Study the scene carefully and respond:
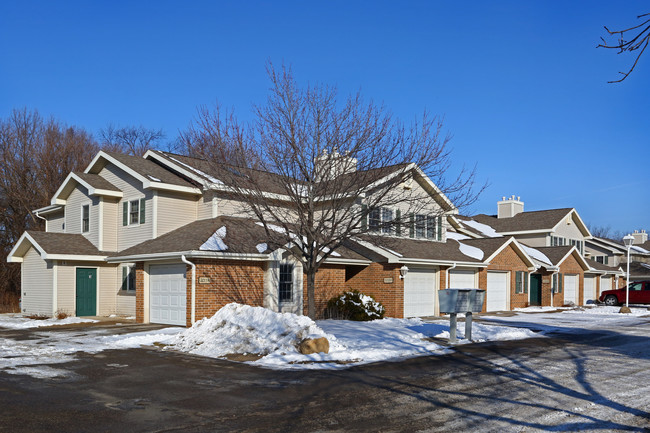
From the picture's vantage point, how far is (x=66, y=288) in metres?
25.9

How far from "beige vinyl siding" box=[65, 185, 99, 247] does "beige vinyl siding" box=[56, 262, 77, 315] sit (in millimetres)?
1645

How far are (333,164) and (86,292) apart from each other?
45.4 ft

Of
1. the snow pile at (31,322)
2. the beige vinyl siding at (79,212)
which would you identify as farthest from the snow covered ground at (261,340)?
the beige vinyl siding at (79,212)

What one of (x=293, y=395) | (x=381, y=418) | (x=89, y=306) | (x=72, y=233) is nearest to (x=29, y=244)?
(x=72, y=233)

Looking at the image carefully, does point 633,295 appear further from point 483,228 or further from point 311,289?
point 311,289

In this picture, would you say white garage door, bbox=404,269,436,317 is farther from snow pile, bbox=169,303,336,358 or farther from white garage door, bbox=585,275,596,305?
white garage door, bbox=585,275,596,305

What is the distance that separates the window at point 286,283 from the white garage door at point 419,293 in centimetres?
543

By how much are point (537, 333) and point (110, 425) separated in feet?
53.3

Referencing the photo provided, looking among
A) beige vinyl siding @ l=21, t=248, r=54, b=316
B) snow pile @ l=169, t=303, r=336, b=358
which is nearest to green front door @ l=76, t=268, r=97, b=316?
beige vinyl siding @ l=21, t=248, r=54, b=316

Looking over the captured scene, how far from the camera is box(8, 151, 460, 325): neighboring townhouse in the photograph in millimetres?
21766

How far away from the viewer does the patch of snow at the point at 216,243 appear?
21164mm

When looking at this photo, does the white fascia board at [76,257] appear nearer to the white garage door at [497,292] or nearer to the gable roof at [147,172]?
the gable roof at [147,172]

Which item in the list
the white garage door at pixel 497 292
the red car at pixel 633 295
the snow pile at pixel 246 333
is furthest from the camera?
the red car at pixel 633 295

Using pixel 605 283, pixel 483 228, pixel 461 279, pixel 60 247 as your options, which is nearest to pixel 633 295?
pixel 605 283
